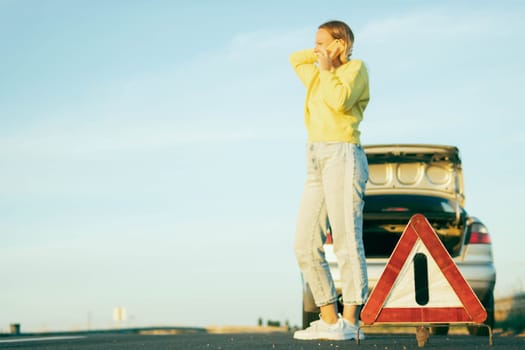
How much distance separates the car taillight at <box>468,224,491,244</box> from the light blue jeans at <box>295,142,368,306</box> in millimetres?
3139

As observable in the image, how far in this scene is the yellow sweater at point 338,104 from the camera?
6758mm

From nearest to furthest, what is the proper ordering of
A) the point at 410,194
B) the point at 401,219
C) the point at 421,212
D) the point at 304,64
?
the point at 304,64 → the point at 401,219 → the point at 421,212 → the point at 410,194

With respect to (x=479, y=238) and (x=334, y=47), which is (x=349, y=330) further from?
(x=479, y=238)

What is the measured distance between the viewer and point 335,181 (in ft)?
22.3

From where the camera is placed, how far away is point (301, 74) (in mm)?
7375

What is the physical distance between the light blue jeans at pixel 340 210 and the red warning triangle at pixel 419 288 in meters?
0.28

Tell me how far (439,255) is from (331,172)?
99cm

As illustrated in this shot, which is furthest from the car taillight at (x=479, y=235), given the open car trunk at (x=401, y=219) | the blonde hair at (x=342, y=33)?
the blonde hair at (x=342, y=33)

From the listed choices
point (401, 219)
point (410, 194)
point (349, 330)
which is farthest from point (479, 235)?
point (349, 330)

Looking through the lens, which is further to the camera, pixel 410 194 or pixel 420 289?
pixel 410 194

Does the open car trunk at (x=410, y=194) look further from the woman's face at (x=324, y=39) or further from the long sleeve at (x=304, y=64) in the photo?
the woman's face at (x=324, y=39)

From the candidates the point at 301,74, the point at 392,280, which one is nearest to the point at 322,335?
the point at 392,280

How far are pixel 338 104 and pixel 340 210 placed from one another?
79 centimetres

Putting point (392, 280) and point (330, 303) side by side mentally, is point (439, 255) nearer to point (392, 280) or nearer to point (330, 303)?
point (392, 280)
